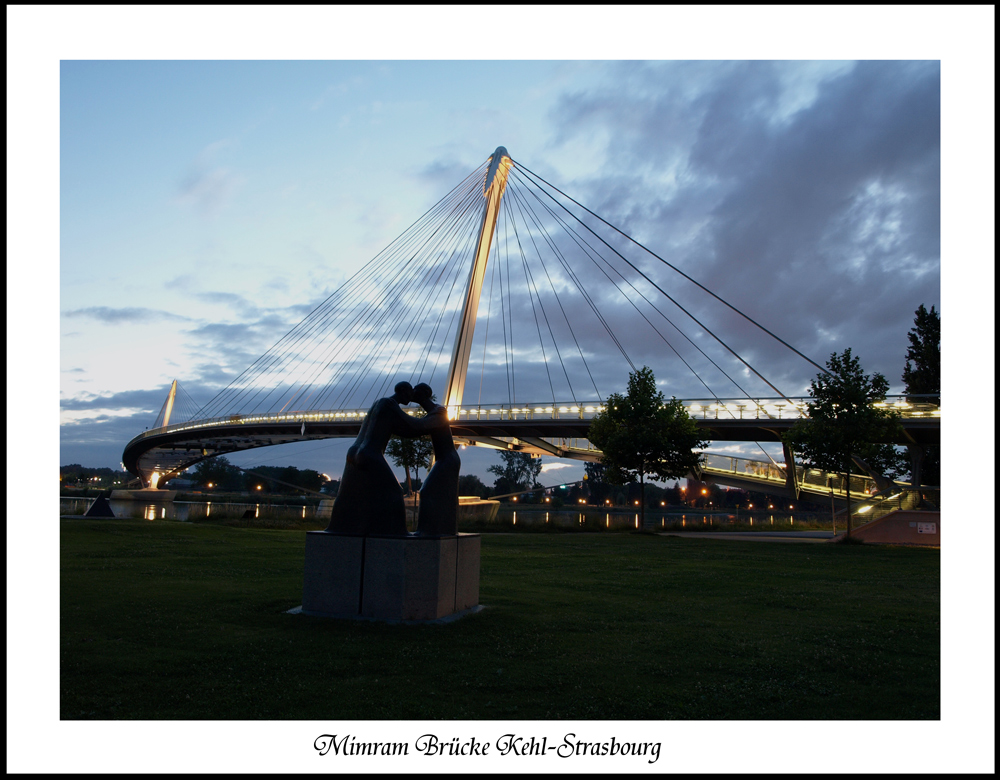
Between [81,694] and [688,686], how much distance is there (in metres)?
4.43

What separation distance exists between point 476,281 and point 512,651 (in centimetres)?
3378

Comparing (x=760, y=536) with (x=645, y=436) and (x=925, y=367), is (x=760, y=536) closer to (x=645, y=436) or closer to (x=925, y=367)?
(x=645, y=436)

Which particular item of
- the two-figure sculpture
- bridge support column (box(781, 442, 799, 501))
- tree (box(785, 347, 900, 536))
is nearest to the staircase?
tree (box(785, 347, 900, 536))

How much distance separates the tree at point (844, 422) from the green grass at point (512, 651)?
538 inches

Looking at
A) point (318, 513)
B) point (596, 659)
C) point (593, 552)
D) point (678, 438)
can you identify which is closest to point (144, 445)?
point (318, 513)

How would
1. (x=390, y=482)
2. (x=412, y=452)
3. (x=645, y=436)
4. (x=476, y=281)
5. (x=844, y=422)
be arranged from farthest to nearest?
Answer: (x=476, y=281) < (x=412, y=452) < (x=645, y=436) < (x=844, y=422) < (x=390, y=482)

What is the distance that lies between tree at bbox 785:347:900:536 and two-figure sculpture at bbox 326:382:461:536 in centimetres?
2036

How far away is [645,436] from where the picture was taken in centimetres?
2931

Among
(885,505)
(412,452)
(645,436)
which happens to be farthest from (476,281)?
(885,505)

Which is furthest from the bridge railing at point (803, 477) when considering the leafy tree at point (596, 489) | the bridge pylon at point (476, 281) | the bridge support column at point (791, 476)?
the leafy tree at point (596, 489)

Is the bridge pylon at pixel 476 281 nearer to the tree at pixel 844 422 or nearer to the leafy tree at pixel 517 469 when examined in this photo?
the tree at pixel 844 422

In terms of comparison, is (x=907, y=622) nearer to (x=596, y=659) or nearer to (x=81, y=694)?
(x=596, y=659)

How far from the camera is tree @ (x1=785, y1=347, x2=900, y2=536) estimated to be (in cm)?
2452

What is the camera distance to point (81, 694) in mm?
4586
